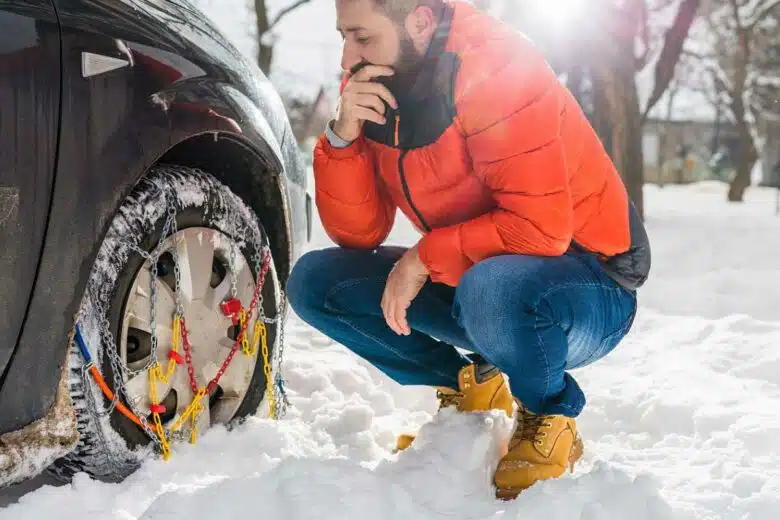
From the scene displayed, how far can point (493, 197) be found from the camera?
1.66 meters

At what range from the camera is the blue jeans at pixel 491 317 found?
1661 mm

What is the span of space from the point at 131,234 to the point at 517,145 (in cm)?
78

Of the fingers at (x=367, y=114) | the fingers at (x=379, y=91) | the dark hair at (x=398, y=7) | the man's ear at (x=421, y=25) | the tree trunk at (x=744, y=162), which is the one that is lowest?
the tree trunk at (x=744, y=162)

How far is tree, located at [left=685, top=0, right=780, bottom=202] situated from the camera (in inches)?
599

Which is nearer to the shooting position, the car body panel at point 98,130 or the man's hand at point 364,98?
the car body panel at point 98,130

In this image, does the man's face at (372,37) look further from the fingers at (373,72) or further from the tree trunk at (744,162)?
the tree trunk at (744,162)

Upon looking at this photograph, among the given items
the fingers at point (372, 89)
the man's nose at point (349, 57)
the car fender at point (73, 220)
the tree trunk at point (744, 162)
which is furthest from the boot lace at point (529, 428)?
the tree trunk at point (744, 162)

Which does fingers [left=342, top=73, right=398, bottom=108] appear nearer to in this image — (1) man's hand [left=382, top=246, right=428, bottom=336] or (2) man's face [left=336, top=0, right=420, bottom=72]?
(2) man's face [left=336, top=0, right=420, bottom=72]

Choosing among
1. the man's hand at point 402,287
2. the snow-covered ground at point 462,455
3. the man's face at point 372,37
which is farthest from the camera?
the man's hand at point 402,287

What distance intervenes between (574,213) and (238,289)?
81 centimetres

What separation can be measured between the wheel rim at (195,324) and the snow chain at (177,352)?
0.04ft

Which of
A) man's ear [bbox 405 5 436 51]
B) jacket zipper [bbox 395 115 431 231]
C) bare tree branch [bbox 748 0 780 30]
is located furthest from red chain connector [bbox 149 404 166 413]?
bare tree branch [bbox 748 0 780 30]

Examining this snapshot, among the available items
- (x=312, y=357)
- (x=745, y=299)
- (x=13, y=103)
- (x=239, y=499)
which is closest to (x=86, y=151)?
(x=13, y=103)

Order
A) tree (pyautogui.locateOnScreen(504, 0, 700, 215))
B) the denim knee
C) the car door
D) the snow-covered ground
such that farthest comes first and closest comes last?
1. tree (pyautogui.locateOnScreen(504, 0, 700, 215))
2. the denim knee
3. the snow-covered ground
4. the car door
